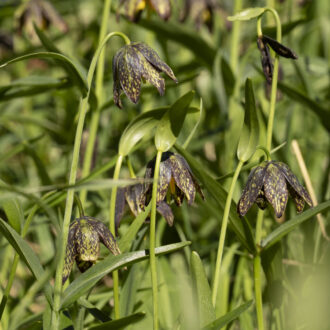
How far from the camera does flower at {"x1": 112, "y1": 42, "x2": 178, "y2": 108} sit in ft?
2.96

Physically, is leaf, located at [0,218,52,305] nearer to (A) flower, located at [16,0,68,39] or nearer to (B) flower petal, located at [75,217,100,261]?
(B) flower petal, located at [75,217,100,261]

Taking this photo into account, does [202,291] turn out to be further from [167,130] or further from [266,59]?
[266,59]

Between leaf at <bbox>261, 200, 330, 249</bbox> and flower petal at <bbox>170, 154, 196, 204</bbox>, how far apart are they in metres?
0.15

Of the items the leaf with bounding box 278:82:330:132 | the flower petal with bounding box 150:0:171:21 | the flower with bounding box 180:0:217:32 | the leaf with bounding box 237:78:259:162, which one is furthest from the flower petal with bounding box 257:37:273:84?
the flower with bounding box 180:0:217:32

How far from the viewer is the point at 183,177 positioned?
0.88 m

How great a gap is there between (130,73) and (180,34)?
78cm

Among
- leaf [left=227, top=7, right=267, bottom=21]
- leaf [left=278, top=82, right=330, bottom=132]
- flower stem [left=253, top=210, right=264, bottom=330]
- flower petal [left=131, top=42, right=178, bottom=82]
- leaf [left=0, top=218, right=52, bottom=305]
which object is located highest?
leaf [left=227, top=7, right=267, bottom=21]

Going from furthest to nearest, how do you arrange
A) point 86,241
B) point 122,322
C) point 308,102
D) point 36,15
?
point 36,15 < point 308,102 < point 86,241 < point 122,322

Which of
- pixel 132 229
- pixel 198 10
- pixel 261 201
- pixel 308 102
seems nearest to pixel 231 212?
pixel 261 201

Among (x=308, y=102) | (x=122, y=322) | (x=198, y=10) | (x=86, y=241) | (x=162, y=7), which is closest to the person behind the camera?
(x=122, y=322)

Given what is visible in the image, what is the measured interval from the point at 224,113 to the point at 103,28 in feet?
1.65

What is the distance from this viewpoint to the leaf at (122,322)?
714mm

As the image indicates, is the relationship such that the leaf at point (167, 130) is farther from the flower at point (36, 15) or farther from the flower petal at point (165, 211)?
the flower at point (36, 15)

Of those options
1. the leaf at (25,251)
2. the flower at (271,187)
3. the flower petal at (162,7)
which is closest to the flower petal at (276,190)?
the flower at (271,187)
